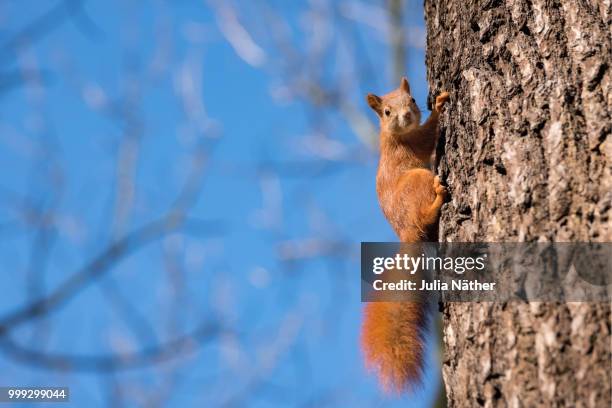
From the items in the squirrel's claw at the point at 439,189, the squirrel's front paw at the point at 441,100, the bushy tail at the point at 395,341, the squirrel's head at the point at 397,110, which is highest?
the squirrel's head at the point at 397,110

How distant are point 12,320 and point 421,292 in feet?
5.11

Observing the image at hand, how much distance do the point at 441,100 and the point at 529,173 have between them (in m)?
0.79

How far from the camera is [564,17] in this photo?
2279mm

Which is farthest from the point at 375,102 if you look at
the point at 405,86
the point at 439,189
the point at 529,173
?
the point at 529,173

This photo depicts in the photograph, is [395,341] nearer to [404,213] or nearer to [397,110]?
[404,213]

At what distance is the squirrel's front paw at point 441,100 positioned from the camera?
8.93ft

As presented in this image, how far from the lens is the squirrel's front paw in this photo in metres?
2.72

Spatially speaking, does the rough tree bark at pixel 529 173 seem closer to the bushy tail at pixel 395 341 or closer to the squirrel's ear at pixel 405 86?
the bushy tail at pixel 395 341

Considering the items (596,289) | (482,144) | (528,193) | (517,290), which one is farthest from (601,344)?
(482,144)

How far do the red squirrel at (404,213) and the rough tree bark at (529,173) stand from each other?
1.04 feet

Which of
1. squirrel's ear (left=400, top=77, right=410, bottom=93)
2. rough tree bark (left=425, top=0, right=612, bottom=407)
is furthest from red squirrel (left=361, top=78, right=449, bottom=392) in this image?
rough tree bark (left=425, top=0, right=612, bottom=407)

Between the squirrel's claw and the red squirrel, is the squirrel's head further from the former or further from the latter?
the squirrel's claw

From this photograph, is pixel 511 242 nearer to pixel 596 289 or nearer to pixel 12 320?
pixel 596 289

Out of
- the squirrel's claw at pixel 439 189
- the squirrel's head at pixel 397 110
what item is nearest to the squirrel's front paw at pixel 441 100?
the squirrel's claw at pixel 439 189
